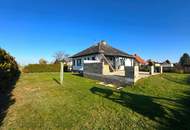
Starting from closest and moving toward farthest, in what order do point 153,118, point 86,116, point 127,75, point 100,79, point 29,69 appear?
point 153,118
point 86,116
point 127,75
point 100,79
point 29,69

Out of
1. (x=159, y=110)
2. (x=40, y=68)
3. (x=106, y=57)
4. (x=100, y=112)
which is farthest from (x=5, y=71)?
(x=40, y=68)

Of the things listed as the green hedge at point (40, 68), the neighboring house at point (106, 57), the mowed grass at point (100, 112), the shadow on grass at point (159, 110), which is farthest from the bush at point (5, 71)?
the green hedge at point (40, 68)

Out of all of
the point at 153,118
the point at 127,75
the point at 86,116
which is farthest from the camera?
the point at 127,75

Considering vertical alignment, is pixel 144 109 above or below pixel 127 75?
below

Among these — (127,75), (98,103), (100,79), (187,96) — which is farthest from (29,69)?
(187,96)

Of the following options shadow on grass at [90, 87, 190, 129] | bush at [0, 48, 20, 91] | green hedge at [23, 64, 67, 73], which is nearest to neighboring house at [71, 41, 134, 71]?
green hedge at [23, 64, 67, 73]

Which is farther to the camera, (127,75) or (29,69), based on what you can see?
(29,69)

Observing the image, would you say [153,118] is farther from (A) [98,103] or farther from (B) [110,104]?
(A) [98,103]

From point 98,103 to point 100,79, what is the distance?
7.62m

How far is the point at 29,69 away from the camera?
3067 centimetres

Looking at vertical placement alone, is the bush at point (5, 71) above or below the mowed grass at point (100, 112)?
above

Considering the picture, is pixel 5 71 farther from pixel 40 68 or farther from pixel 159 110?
pixel 40 68

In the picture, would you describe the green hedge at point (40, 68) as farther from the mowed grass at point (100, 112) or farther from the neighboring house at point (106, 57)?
the mowed grass at point (100, 112)

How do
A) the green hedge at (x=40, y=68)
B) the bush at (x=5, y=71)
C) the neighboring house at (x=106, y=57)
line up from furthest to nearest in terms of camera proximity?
the green hedge at (x=40, y=68), the neighboring house at (x=106, y=57), the bush at (x=5, y=71)
